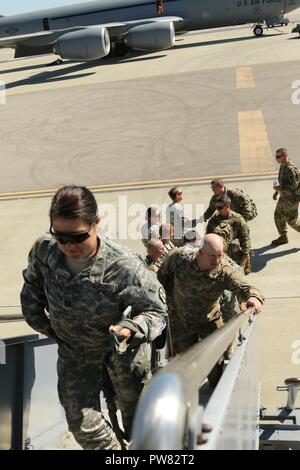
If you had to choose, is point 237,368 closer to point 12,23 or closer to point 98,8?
point 98,8

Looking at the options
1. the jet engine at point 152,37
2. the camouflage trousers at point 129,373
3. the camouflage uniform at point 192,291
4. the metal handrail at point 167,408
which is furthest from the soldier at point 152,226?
the jet engine at point 152,37

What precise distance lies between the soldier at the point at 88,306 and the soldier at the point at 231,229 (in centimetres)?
361

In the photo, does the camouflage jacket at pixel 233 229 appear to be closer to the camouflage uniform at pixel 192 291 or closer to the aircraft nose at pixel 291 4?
the camouflage uniform at pixel 192 291

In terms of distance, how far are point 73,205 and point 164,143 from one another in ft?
42.7

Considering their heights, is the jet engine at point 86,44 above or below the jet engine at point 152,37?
below

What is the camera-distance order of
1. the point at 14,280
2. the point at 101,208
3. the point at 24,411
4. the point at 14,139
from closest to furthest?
1. the point at 24,411
2. the point at 14,280
3. the point at 101,208
4. the point at 14,139

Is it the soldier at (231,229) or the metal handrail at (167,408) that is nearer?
the metal handrail at (167,408)

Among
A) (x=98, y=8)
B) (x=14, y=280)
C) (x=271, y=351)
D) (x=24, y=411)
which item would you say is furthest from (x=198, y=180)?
(x=98, y=8)

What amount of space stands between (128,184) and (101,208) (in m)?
1.51

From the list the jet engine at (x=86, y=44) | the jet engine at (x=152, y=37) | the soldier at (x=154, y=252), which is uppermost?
the jet engine at (x=152, y=37)

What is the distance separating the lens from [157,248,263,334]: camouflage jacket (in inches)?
185

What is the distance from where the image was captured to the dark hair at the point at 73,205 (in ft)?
9.86

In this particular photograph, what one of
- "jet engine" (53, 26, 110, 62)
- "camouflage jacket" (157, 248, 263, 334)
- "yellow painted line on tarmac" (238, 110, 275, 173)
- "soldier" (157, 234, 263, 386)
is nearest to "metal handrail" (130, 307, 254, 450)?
"soldier" (157, 234, 263, 386)
